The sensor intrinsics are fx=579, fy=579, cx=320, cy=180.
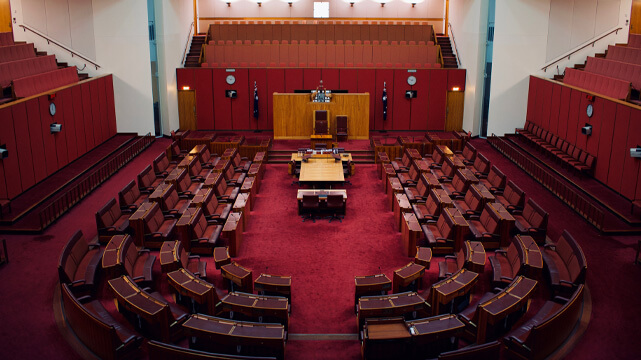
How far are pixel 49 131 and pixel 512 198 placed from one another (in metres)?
13.8

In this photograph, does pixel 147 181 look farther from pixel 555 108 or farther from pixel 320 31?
pixel 555 108

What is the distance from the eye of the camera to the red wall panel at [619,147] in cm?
1622

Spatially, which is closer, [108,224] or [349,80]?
[108,224]

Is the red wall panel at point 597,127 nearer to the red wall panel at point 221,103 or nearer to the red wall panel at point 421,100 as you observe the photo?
the red wall panel at point 421,100

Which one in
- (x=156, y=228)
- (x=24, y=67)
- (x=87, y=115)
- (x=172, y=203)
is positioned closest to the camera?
(x=156, y=228)

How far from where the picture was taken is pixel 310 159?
19.2 meters

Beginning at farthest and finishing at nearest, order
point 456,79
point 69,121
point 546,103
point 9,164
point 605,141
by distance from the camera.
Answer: point 456,79
point 546,103
point 69,121
point 605,141
point 9,164

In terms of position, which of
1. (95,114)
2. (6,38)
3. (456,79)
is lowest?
(95,114)

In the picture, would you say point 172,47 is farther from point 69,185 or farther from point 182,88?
point 69,185

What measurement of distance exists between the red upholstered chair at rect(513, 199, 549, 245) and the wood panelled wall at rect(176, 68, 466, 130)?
11824 millimetres

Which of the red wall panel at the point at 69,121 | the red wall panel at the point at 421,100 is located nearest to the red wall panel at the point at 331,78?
the red wall panel at the point at 421,100

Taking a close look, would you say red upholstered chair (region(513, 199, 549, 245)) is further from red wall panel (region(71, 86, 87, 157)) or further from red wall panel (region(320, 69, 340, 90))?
red wall panel (region(71, 86, 87, 157))

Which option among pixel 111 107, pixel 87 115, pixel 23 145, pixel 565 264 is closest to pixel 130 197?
pixel 23 145

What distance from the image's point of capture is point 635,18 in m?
21.2
